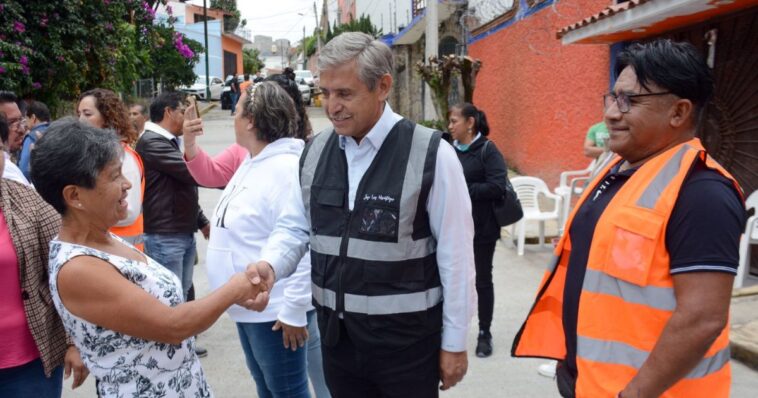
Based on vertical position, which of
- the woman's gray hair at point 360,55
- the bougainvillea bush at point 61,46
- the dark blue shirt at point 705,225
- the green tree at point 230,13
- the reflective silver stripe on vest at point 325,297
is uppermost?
the green tree at point 230,13

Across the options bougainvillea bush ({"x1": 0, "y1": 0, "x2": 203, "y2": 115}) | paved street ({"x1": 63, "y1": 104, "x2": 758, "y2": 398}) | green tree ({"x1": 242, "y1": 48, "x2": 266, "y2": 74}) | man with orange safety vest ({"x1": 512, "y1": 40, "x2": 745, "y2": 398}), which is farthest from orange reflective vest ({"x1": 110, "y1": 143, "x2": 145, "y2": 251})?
green tree ({"x1": 242, "y1": 48, "x2": 266, "y2": 74})

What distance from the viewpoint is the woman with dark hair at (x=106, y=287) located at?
5.75 ft

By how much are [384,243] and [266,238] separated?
0.75 meters

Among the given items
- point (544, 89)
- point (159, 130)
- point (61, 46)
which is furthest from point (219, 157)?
point (61, 46)

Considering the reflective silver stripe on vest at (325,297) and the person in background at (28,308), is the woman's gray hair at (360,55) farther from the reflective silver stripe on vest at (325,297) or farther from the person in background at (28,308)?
the person in background at (28,308)

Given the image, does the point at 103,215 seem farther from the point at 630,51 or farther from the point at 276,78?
the point at 630,51

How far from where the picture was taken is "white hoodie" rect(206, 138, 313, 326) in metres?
2.52

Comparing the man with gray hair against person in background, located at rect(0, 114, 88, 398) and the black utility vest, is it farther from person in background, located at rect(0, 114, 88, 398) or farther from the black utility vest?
person in background, located at rect(0, 114, 88, 398)

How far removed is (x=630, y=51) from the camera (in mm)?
1766

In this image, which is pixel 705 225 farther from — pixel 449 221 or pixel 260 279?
pixel 260 279

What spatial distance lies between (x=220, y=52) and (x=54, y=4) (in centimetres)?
3553

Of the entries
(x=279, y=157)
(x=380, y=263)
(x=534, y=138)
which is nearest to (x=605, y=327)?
(x=380, y=263)

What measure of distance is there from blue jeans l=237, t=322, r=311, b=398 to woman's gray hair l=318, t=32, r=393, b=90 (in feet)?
3.74

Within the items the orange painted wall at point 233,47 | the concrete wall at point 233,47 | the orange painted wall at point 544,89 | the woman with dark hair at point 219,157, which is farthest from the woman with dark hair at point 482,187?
the orange painted wall at point 233,47
